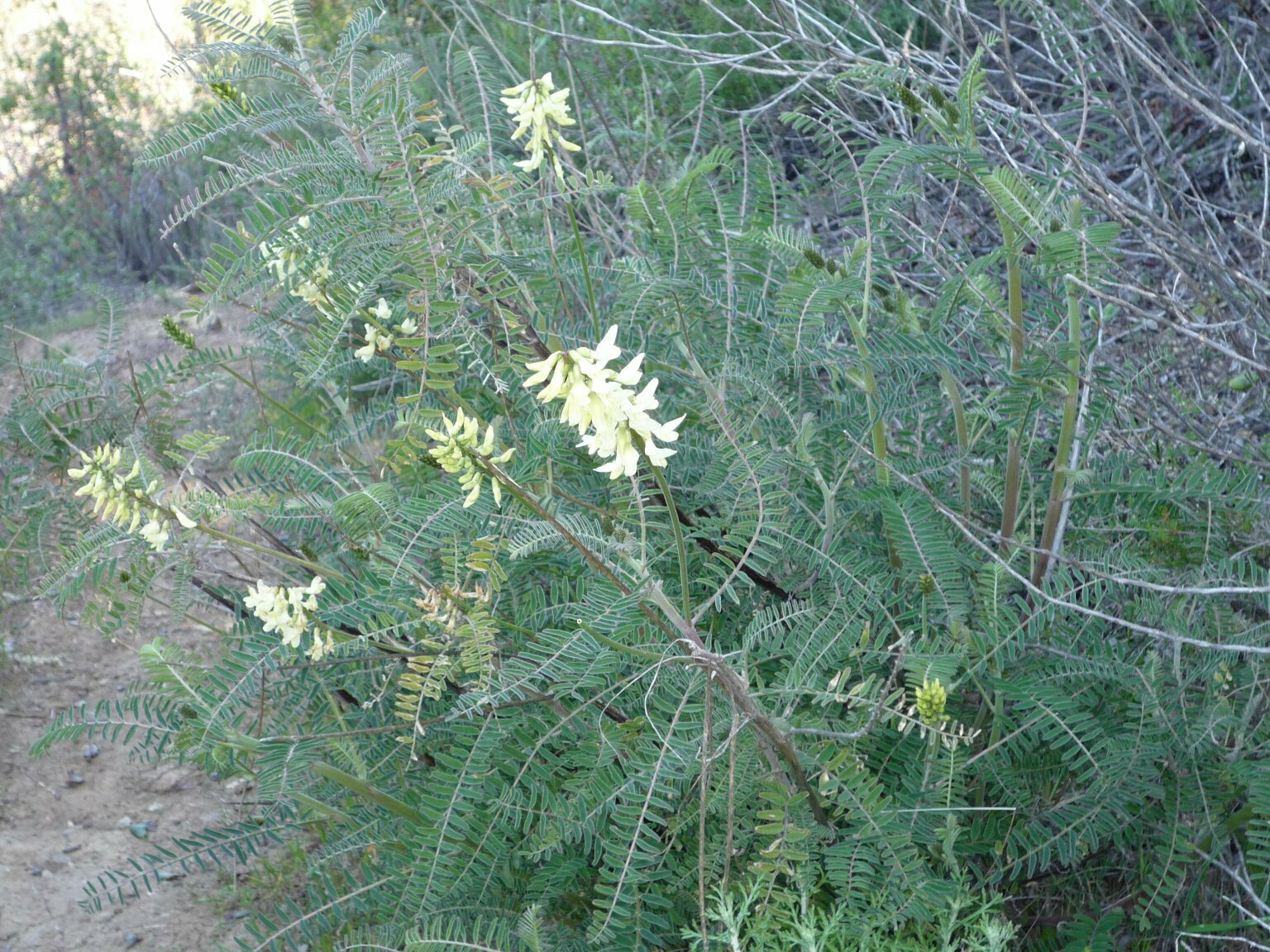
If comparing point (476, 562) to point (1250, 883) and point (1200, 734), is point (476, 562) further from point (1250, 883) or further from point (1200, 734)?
point (1250, 883)

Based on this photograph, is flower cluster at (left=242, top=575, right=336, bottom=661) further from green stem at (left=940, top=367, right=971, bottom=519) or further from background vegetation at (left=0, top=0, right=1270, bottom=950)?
green stem at (left=940, top=367, right=971, bottom=519)

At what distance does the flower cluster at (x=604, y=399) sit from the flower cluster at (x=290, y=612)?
26.5 inches

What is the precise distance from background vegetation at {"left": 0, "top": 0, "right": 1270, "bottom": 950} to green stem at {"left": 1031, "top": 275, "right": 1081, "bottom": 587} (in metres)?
0.01

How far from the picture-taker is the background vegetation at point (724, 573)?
1.54 m

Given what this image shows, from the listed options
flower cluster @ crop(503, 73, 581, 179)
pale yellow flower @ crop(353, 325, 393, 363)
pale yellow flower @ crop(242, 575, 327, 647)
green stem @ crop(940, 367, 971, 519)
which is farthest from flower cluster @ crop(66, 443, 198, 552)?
green stem @ crop(940, 367, 971, 519)

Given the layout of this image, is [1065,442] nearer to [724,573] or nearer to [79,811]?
[724,573]

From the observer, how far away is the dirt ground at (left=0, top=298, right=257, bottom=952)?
2.37 metres

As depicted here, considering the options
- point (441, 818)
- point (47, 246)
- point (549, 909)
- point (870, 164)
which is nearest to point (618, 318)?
→ point (870, 164)

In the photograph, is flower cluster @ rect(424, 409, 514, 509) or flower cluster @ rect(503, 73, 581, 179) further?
flower cluster @ rect(503, 73, 581, 179)

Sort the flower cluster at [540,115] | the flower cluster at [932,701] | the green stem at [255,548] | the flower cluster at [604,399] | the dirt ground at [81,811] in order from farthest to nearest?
the dirt ground at [81,811] < the flower cluster at [540,115] < the green stem at [255,548] < the flower cluster at [932,701] < the flower cluster at [604,399]

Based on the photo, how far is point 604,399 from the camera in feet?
3.82

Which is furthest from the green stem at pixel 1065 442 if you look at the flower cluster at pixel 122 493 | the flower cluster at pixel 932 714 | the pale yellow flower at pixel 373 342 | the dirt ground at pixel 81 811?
the dirt ground at pixel 81 811

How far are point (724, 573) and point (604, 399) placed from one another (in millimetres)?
488

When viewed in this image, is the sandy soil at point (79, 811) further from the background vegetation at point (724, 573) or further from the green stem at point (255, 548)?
the green stem at point (255, 548)
